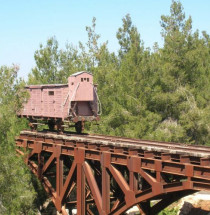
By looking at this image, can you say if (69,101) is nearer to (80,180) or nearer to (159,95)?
(80,180)

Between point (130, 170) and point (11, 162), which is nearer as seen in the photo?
point (130, 170)

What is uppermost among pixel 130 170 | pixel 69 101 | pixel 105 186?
pixel 69 101

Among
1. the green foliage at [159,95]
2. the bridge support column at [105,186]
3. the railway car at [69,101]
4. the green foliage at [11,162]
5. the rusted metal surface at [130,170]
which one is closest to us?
the rusted metal surface at [130,170]

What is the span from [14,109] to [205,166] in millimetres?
14996

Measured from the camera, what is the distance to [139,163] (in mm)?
14859

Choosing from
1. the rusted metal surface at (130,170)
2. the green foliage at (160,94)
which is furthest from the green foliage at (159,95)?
the rusted metal surface at (130,170)

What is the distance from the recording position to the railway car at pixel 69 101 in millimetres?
24281

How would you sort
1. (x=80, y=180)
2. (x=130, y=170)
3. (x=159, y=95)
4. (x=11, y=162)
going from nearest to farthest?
(x=130, y=170) < (x=80, y=180) < (x=11, y=162) < (x=159, y=95)

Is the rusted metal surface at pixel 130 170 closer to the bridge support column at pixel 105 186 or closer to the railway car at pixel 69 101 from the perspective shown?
the bridge support column at pixel 105 186

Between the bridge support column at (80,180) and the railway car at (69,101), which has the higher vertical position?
the railway car at (69,101)

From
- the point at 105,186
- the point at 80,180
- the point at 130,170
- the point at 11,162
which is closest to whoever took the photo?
the point at 130,170

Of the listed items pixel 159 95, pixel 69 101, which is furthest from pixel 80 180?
pixel 159 95

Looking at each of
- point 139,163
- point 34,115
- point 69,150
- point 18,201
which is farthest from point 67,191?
point 34,115

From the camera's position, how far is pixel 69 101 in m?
24.2
